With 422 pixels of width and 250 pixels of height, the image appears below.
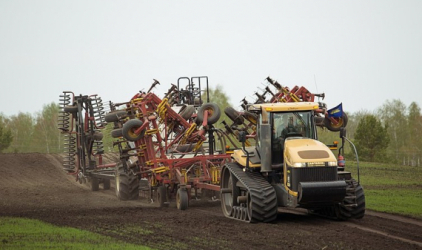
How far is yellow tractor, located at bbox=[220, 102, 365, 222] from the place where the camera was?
16.4 meters

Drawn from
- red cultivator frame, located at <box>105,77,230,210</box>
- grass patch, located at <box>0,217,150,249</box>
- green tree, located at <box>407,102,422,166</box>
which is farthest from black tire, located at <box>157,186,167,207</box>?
A: green tree, located at <box>407,102,422,166</box>

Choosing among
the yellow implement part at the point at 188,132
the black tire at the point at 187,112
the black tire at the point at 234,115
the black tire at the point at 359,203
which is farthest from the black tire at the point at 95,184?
the black tire at the point at 359,203

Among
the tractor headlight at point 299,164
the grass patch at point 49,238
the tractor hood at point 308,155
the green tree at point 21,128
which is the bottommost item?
the grass patch at point 49,238

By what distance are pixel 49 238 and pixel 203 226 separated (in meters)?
3.40

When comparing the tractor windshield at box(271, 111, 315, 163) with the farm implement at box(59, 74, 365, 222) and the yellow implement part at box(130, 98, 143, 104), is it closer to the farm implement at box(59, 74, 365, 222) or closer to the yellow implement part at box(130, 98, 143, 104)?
the farm implement at box(59, 74, 365, 222)

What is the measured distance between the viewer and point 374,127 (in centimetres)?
5253

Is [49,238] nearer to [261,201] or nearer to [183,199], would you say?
[261,201]

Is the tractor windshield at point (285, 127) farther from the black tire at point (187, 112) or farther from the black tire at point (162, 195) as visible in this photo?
the black tire at point (187, 112)

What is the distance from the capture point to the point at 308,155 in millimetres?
16453

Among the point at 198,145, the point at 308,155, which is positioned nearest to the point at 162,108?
the point at 198,145

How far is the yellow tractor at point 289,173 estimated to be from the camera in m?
16.4

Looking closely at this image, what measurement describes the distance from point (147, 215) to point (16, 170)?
19210 mm

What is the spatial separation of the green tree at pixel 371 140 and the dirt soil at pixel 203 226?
2972cm

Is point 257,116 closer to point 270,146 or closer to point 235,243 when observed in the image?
point 270,146
